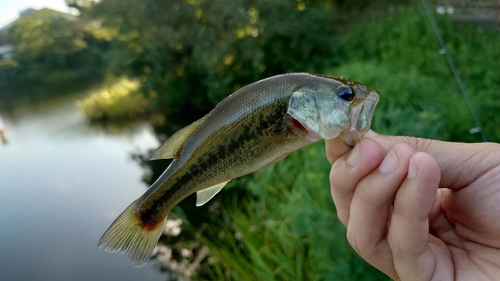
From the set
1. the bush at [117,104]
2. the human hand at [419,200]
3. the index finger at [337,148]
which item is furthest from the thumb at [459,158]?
the bush at [117,104]

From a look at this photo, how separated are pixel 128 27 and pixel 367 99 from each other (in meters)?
14.1

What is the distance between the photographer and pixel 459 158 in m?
1.48

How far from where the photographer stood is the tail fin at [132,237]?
5.24ft

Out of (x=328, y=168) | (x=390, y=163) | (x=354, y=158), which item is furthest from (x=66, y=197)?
(x=390, y=163)

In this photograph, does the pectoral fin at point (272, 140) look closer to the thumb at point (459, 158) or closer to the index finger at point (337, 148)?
the index finger at point (337, 148)

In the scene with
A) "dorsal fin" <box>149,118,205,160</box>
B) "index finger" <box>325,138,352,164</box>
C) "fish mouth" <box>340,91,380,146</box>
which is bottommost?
"index finger" <box>325,138,352,164</box>

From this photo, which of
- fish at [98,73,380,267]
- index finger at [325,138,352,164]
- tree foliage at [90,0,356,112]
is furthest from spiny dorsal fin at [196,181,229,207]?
tree foliage at [90,0,356,112]

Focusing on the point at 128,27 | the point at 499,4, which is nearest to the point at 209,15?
the point at 128,27

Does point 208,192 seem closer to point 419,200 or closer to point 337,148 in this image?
point 337,148

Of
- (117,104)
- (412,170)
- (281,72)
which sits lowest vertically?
(281,72)

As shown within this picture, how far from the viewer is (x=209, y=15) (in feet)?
40.2

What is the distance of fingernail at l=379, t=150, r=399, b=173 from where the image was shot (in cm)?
133

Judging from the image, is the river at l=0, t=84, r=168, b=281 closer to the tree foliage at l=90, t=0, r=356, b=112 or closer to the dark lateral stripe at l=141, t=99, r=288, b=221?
the tree foliage at l=90, t=0, r=356, b=112

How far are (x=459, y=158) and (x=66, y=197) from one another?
10198mm
